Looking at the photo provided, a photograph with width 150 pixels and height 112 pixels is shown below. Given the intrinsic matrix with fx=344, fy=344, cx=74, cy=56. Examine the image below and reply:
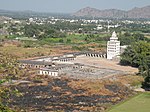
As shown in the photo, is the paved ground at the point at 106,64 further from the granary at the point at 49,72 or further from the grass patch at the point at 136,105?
the grass patch at the point at 136,105

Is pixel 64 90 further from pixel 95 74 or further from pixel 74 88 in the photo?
pixel 95 74

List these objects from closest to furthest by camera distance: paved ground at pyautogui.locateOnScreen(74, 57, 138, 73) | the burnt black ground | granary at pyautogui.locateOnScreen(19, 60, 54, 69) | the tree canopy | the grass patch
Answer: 1. the grass patch
2. the burnt black ground
3. the tree canopy
4. granary at pyautogui.locateOnScreen(19, 60, 54, 69)
5. paved ground at pyautogui.locateOnScreen(74, 57, 138, 73)

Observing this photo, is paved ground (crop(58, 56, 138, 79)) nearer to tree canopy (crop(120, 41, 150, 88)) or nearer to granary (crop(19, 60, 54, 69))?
tree canopy (crop(120, 41, 150, 88))

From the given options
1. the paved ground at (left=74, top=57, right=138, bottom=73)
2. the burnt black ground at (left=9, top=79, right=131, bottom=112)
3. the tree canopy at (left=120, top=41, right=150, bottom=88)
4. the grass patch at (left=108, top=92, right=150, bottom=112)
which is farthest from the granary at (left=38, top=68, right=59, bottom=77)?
the grass patch at (left=108, top=92, right=150, bottom=112)

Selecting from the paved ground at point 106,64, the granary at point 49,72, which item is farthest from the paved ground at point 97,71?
the granary at point 49,72

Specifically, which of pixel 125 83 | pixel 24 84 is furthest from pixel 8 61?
pixel 125 83
